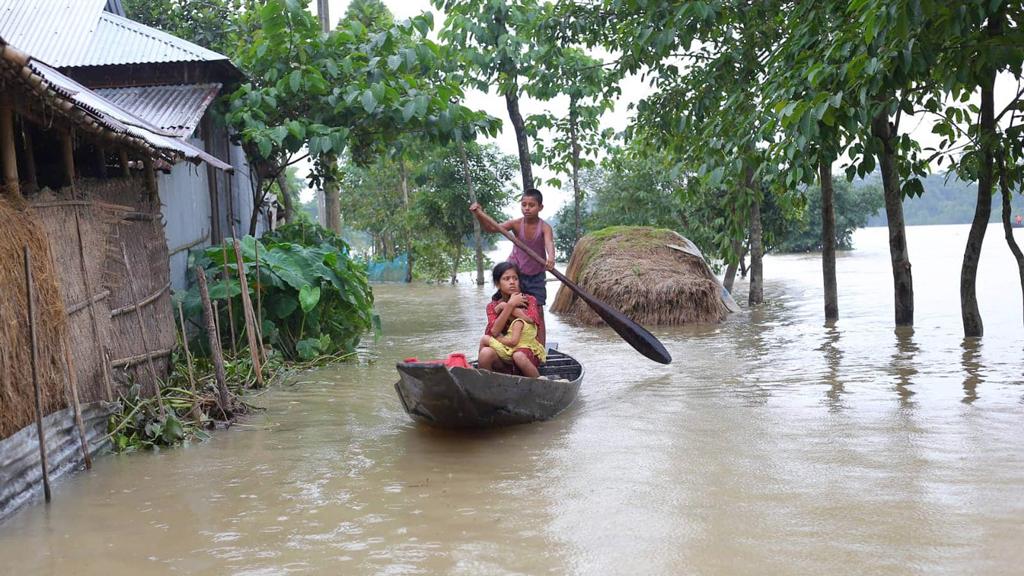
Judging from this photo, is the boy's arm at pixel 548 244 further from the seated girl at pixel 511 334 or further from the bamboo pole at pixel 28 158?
the bamboo pole at pixel 28 158

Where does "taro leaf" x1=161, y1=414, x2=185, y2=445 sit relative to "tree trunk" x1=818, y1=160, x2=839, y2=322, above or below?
below

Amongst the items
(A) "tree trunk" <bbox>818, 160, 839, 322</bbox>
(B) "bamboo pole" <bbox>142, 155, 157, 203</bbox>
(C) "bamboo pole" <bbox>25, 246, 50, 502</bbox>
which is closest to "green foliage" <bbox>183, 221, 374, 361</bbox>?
(B) "bamboo pole" <bbox>142, 155, 157, 203</bbox>

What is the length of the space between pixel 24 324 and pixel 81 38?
18.8 ft

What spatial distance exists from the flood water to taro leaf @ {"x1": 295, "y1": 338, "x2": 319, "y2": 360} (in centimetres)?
81

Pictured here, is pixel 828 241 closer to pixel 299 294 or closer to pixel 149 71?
pixel 299 294

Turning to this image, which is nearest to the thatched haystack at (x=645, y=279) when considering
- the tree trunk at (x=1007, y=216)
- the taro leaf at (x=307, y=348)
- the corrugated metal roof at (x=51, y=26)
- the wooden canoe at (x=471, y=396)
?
the tree trunk at (x=1007, y=216)

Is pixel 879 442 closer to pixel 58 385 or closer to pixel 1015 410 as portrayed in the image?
pixel 1015 410

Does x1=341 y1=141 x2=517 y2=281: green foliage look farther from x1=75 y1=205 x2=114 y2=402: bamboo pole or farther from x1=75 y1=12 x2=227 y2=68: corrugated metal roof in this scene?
x1=75 y1=205 x2=114 y2=402: bamboo pole

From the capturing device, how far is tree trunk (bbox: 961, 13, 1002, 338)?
26.2 ft

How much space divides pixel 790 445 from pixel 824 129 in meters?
2.15

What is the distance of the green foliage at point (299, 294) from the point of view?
843 cm

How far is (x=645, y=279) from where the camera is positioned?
1236 cm

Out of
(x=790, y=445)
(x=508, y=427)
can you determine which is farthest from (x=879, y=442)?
(x=508, y=427)

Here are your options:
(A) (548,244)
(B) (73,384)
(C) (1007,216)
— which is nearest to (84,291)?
(B) (73,384)
